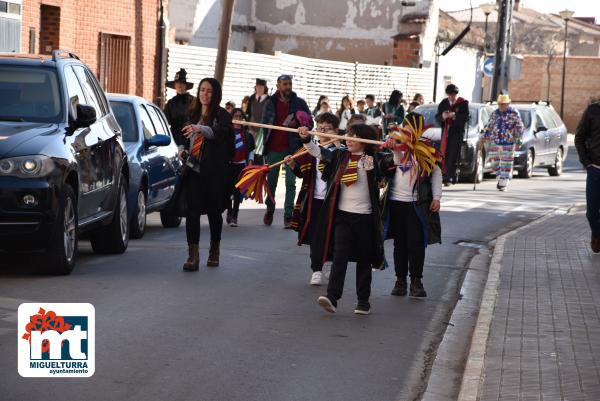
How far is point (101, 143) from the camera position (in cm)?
1196

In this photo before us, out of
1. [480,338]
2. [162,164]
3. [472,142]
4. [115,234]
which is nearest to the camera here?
[480,338]

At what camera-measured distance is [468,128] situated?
26.3 metres

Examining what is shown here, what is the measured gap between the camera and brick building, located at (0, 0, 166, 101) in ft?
73.9

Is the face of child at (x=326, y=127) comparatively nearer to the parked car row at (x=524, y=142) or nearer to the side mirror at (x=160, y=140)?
the side mirror at (x=160, y=140)

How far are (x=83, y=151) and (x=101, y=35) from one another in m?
15.0

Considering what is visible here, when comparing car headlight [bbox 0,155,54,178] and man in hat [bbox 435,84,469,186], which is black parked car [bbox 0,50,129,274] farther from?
man in hat [bbox 435,84,469,186]

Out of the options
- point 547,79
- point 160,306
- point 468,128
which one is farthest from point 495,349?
point 547,79

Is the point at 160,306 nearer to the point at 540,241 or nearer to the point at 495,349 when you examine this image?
the point at 495,349

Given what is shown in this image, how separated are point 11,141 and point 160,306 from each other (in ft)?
6.45

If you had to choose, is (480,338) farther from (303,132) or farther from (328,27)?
(328,27)

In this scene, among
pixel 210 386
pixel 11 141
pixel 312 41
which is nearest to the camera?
pixel 210 386

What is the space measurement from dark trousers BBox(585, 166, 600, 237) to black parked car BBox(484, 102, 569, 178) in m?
13.8

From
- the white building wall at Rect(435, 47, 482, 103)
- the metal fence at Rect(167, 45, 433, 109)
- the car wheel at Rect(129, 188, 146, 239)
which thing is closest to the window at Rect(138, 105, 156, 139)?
the car wheel at Rect(129, 188, 146, 239)
